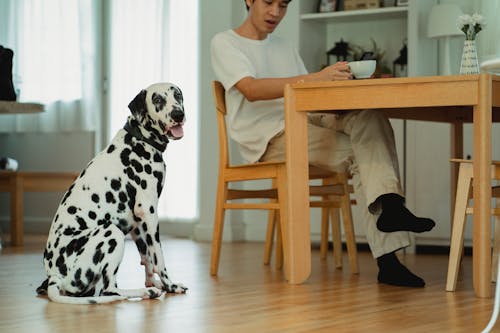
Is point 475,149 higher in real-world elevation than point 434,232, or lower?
higher

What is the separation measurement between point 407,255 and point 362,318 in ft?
8.37

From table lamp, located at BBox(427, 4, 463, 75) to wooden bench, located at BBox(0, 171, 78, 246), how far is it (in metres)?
2.47

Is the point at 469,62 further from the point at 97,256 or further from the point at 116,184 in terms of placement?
the point at 97,256

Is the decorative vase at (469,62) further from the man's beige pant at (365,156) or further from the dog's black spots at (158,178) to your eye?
the dog's black spots at (158,178)

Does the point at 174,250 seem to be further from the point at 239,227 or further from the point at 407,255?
the point at 407,255

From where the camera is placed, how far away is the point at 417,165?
5.38 m

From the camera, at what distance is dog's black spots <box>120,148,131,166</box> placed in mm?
3174

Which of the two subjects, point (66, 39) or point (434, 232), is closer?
point (434, 232)

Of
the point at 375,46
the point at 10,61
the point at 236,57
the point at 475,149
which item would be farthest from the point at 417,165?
the point at 10,61

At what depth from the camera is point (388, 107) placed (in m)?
3.22

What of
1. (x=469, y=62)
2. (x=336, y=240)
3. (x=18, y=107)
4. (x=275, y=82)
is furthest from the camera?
(x=18, y=107)

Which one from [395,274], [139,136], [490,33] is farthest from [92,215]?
[490,33]

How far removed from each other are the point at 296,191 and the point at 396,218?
398 millimetres

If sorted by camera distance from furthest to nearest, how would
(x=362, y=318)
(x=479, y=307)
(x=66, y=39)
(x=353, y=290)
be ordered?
1. (x=66, y=39)
2. (x=353, y=290)
3. (x=479, y=307)
4. (x=362, y=318)
